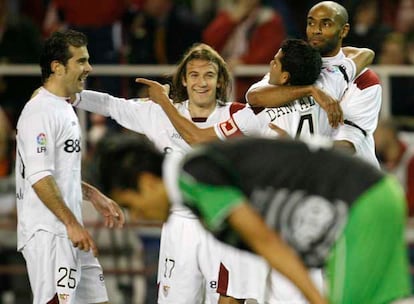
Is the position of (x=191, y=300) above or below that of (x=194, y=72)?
below

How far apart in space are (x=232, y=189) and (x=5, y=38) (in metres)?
7.85

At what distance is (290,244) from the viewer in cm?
584

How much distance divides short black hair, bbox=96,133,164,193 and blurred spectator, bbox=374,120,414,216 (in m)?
6.33

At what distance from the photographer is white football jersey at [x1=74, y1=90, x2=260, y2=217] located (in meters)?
8.29

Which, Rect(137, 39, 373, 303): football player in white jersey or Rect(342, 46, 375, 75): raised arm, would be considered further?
Rect(342, 46, 375, 75): raised arm

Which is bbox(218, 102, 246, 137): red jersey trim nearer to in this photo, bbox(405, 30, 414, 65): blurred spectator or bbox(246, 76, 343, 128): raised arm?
bbox(246, 76, 343, 128): raised arm

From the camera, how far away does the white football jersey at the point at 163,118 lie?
27.2 ft

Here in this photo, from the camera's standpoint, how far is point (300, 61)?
8.04 m

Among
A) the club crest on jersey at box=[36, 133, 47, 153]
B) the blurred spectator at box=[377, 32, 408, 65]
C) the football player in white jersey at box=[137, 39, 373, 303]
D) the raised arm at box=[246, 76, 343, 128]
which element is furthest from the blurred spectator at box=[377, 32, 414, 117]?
the club crest on jersey at box=[36, 133, 47, 153]

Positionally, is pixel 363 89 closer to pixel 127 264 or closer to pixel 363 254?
pixel 363 254

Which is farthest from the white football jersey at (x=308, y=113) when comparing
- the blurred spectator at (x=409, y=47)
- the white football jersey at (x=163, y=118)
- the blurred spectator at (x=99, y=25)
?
the blurred spectator at (x=99, y=25)

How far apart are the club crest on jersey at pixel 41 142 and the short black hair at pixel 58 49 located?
422 mm

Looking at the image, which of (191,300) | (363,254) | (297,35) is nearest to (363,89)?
(191,300)

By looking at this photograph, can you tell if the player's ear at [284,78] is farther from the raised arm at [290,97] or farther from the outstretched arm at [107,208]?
the outstretched arm at [107,208]
